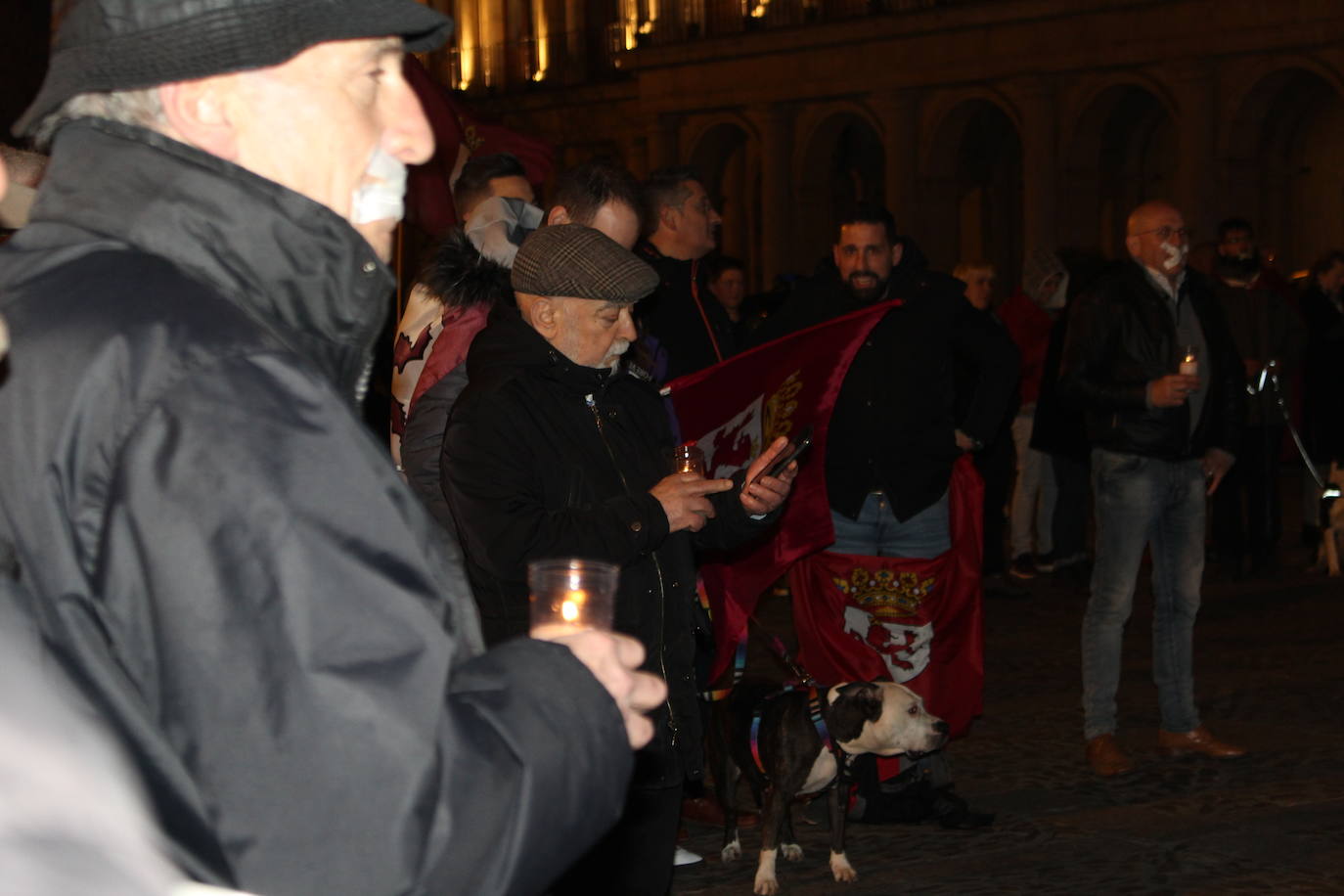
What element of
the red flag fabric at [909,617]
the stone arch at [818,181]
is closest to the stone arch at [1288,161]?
the stone arch at [818,181]

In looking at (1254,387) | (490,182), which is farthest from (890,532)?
(1254,387)

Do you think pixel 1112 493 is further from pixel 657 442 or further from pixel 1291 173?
pixel 1291 173

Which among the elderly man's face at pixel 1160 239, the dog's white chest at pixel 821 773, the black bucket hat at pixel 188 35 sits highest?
the black bucket hat at pixel 188 35

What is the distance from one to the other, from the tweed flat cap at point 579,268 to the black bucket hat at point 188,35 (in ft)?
8.46

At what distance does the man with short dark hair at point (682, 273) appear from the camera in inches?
284

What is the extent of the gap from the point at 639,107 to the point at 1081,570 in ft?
77.9

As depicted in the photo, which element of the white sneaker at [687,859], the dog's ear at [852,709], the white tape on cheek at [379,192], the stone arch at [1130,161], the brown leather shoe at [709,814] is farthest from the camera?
the stone arch at [1130,161]

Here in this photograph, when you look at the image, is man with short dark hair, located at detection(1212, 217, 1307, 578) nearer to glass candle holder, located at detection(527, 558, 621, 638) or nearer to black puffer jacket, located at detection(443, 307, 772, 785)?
black puffer jacket, located at detection(443, 307, 772, 785)

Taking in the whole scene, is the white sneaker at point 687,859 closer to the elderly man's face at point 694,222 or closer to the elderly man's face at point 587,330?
the elderly man's face at point 694,222

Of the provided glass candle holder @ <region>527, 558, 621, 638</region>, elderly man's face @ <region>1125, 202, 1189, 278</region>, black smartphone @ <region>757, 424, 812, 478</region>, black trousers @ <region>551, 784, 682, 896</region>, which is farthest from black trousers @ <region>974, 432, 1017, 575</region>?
glass candle holder @ <region>527, 558, 621, 638</region>

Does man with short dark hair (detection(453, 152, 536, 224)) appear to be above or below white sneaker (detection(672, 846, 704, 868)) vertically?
above

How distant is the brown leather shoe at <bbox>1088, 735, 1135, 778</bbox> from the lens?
7.27m

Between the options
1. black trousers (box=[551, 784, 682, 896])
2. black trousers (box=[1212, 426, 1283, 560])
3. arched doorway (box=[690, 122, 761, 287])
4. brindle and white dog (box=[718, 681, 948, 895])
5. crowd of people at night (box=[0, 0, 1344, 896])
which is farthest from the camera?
arched doorway (box=[690, 122, 761, 287])

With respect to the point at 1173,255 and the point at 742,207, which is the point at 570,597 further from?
the point at 742,207
